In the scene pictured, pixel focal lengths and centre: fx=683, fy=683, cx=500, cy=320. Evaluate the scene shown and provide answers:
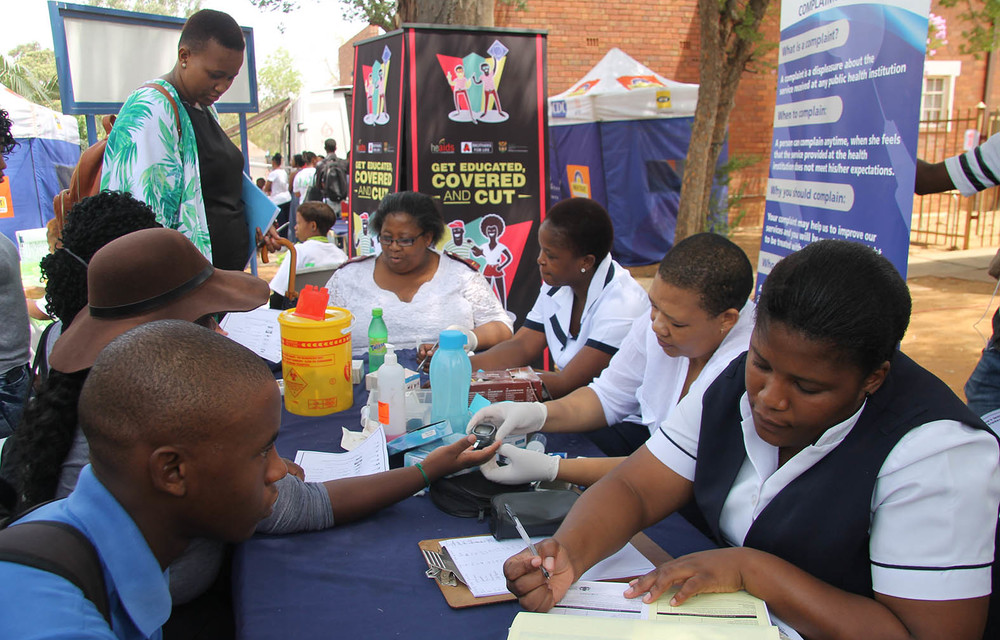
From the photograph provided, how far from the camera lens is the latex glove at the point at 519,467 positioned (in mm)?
1783

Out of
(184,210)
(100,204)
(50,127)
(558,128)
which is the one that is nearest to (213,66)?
(184,210)

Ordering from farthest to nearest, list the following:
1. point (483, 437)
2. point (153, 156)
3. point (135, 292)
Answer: point (153, 156) < point (483, 437) < point (135, 292)

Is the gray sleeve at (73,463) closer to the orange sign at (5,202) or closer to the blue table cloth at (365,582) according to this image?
the blue table cloth at (365,582)

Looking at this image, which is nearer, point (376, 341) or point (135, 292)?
point (135, 292)

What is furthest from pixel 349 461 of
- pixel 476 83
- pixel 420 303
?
pixel 476 83

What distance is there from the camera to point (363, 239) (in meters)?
5.41

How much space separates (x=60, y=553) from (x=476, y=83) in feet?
14.3

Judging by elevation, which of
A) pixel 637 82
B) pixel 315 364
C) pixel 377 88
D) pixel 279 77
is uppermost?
pixel 279 77

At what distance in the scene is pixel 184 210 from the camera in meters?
2.91

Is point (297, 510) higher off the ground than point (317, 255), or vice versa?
point (317, 255)

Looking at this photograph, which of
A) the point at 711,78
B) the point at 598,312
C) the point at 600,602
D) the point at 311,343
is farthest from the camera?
the point at 711,78

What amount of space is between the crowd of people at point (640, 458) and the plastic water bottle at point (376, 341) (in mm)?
728

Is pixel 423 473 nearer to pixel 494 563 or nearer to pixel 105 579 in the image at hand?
pixel 494 563

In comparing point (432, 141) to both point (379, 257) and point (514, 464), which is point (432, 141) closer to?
point (379, 257)
